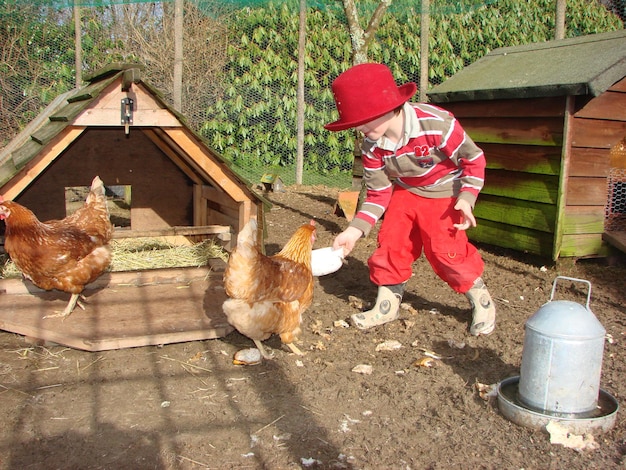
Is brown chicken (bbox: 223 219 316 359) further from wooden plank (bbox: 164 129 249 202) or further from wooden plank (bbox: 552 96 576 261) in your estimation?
wooden plank (bbox: 552 96 576 261)

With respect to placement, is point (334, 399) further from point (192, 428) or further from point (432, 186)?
point (432, 186)

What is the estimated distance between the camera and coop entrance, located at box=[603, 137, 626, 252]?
209 inches

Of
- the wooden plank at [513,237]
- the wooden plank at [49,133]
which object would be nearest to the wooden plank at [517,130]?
the wooden plank at [513,237]

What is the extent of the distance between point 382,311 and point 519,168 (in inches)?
88.2

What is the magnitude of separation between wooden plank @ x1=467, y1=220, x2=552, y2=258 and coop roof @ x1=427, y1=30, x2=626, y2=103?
1.20 meters

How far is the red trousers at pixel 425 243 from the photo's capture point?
365 cm

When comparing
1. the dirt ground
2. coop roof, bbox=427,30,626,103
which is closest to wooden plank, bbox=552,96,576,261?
coop roof, bbox=427,30,626,103

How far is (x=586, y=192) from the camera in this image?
507 centimetres

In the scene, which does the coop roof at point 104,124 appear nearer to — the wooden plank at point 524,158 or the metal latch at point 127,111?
the metal latch at point 127,111

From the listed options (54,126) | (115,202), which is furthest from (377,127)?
(115,202)

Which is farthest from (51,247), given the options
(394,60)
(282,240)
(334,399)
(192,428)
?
(394,60)

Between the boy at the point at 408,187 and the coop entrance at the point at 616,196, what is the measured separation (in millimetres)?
2212

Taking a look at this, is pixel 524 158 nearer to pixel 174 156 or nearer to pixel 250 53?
pixel 174 156

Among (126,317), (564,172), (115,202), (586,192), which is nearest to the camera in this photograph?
(126,317)
